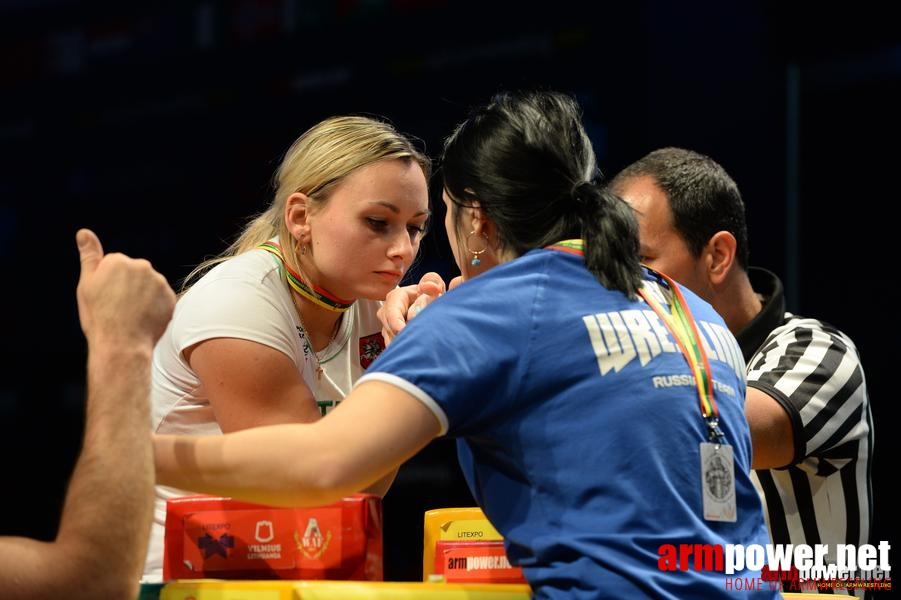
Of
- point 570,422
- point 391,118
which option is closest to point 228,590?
point 570,422

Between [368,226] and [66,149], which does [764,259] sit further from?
[66,149]

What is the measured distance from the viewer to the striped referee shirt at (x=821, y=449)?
207cm

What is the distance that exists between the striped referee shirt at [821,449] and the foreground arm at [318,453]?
1.07 metres

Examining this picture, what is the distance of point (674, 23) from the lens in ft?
12.0

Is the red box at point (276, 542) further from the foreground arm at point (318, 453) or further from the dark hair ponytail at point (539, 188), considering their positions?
the dark hair ponytail at point (539, 188)

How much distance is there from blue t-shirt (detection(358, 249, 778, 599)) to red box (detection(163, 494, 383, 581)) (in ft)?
0.56

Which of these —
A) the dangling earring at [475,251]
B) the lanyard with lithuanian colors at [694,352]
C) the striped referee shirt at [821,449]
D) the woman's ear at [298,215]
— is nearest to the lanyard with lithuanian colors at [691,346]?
the lanyard with lithuanian colors at [694,352]

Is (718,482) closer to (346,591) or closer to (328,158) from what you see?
(346,591)

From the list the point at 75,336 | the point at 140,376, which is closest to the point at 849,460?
the point at 140,376

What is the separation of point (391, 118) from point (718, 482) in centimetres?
317

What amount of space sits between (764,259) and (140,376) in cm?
273

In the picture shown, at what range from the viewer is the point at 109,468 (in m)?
1.20

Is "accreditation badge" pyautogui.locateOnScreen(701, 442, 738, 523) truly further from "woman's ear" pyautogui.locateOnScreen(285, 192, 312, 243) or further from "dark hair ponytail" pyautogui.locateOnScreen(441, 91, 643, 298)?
"woman's ear" pyautogui.locateOnScreen(285, 192, 312, 243)

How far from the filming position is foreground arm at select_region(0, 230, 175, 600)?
46.0 inches
